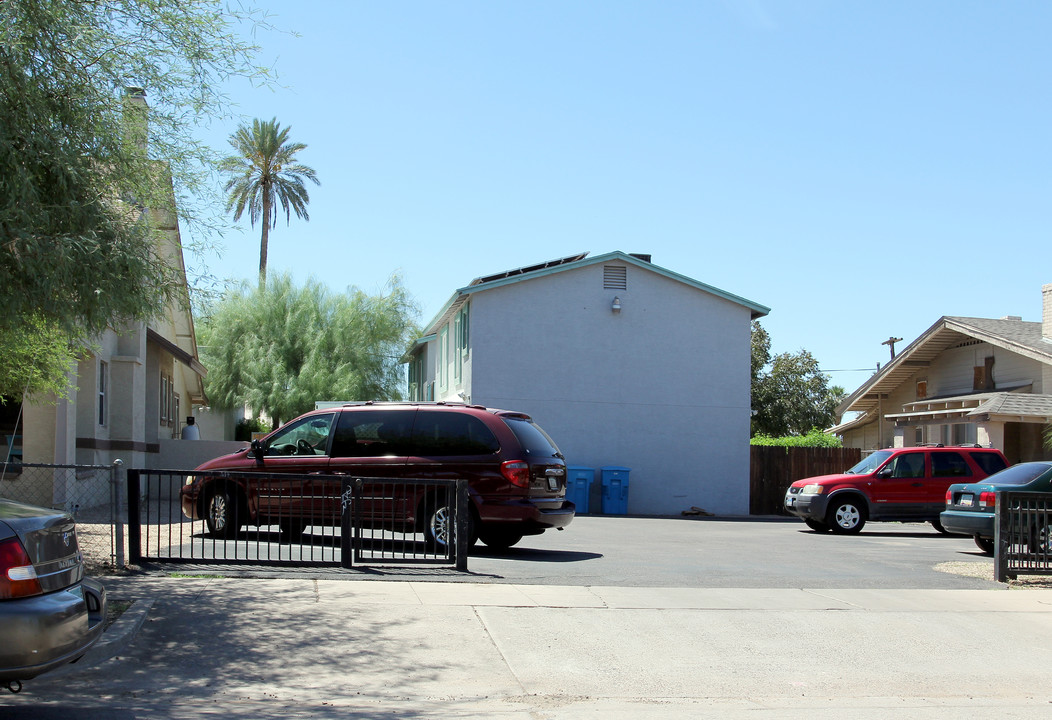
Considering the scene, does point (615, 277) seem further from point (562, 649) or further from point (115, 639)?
point (115, 639)

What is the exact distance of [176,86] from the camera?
951cm

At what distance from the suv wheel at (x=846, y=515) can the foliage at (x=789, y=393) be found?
3568 centimetres

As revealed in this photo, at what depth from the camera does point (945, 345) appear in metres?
30.5

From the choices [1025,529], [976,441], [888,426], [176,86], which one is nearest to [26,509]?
[176,86]

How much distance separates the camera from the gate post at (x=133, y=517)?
34.1 ft

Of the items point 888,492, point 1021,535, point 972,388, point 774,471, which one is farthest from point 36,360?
point 972,388

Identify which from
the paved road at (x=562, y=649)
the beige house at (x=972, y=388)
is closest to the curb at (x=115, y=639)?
the paved road at (x=562, y=649)

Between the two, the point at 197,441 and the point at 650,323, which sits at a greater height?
the point at 650,323

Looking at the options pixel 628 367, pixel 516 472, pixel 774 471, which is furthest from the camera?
pixel 774 471

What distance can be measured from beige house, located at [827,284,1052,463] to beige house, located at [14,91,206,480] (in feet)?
64.3

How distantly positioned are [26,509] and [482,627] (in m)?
4.06

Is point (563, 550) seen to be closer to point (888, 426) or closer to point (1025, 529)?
point (1025, 529)

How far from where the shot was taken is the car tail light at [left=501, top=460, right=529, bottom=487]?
494 inches

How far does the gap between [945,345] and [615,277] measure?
34.6ft
